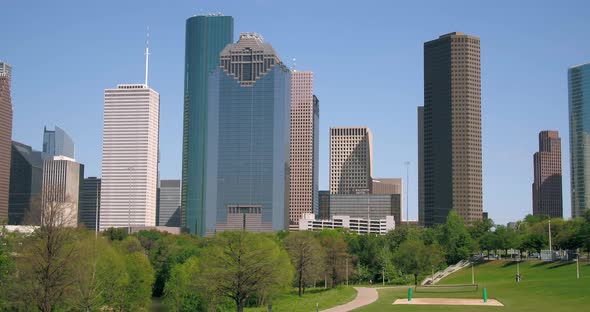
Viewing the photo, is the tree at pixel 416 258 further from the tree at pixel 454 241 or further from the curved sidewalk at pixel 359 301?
the tree at pixel 454 241

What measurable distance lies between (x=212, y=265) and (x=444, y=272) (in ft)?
242

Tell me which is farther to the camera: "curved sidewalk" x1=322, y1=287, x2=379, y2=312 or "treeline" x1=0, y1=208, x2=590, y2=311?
"curved sidewalk" x1=322, y1=287, x2=379, y2=312

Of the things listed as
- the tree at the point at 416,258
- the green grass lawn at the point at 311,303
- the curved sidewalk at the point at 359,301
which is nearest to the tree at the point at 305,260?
the green grass lawn at the point at 311,303

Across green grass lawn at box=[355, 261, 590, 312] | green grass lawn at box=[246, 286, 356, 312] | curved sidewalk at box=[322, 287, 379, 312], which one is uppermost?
green grass lawn at box=[355, 261, 590, 312]

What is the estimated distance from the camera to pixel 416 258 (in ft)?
420

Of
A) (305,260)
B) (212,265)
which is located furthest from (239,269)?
(305,260)

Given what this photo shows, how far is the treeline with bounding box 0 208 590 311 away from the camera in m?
58.2

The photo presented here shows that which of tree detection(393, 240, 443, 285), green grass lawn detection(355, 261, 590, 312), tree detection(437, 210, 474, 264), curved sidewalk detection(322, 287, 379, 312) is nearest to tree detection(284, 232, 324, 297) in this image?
tree detection(393, 240, 443, 285)

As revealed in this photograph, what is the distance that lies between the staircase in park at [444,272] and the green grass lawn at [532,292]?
3.63 m

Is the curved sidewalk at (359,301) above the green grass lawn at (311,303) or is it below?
above

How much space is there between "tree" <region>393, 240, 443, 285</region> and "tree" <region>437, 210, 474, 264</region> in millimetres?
26653

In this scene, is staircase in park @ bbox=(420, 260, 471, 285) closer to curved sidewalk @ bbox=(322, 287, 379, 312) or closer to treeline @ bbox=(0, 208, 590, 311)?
treeline @ bbox=(0, 208, 590, 311)

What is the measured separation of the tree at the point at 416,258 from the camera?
128 meters

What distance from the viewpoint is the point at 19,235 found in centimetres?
8062
